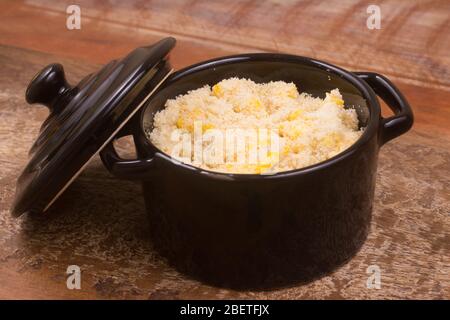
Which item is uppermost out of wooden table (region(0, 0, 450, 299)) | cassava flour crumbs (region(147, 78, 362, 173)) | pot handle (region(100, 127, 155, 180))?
cassava flour crumbs (region(147, 78, 362, 173))

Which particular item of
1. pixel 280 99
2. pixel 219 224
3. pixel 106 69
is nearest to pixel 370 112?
pixel 280 99

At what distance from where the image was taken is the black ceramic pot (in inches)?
41.6

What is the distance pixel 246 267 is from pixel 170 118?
0.91 ft

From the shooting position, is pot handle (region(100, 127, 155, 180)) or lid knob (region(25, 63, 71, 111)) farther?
lid knob (region(25, 63, 71, 111))

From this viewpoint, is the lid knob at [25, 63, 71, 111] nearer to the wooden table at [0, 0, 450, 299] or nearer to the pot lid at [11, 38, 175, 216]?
the pot lid at [11, 38, 175, 216]

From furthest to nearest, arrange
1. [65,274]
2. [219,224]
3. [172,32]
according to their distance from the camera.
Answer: [172,32] < [65,274] < [219,224]

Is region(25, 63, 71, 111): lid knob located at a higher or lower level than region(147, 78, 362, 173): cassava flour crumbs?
higher

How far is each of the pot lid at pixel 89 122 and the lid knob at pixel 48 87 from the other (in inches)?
2.3

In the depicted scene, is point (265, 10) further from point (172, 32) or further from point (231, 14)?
point (172, 32)

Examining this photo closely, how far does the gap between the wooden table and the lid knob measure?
0.66ft

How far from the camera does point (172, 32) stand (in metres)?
2.01

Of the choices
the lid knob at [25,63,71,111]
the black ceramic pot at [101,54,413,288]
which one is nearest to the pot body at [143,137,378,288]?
the black ceramic pot at [101,54,413,288]

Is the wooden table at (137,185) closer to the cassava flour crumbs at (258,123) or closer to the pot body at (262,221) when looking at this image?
the pot body at (262,221)

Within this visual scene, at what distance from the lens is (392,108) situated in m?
1.25
